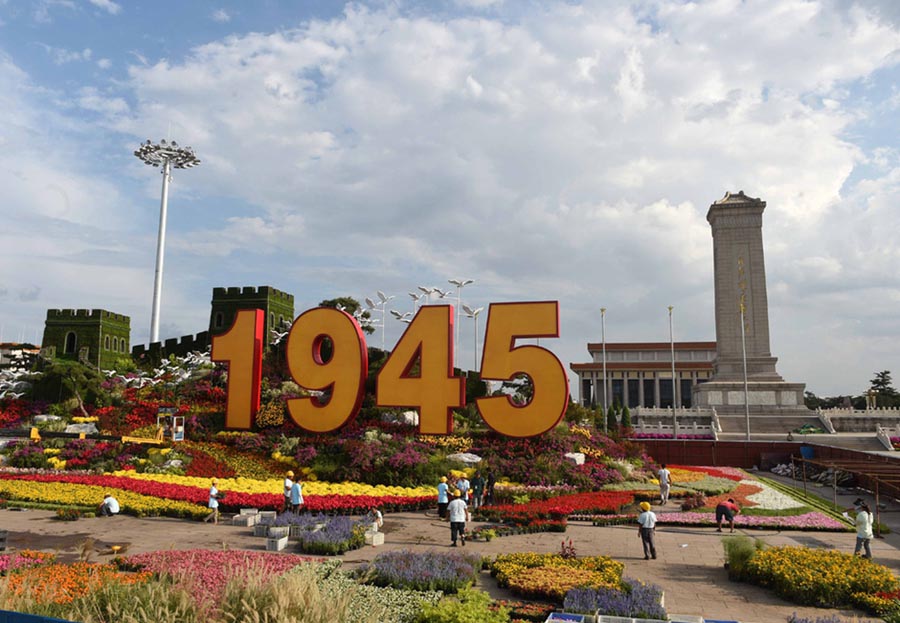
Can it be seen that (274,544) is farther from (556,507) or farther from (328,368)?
(328,368)

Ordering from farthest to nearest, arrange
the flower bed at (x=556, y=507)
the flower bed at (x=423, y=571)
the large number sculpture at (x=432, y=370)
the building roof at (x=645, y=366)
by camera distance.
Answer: the building roof at (x=645, y=366)
the large number sculpture at (x=432, y=370)
the flower bed at (x=556, y=507)
the flower bed at (x=423, y=571)

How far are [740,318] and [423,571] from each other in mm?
56958

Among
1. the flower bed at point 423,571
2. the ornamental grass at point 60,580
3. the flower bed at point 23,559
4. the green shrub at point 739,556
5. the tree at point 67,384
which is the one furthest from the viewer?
the tree at point 67,384

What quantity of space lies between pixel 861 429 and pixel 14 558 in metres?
58.7

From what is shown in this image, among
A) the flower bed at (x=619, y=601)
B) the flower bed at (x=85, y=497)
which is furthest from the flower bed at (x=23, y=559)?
the flower bed at (x=619, y=601)

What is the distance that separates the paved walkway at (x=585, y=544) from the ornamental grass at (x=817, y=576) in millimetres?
256

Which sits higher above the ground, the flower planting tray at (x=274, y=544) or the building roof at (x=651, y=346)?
the building roof at (x=651, y=346)

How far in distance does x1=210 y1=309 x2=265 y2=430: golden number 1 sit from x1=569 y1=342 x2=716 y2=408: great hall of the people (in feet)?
218

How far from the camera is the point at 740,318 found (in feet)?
202

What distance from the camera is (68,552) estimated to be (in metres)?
14.5

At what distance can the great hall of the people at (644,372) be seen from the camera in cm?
9250

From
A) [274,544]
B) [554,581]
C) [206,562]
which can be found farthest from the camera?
[274,544]

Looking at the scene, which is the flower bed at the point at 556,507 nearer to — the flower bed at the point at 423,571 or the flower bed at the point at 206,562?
the flower bed at the point at 423,571

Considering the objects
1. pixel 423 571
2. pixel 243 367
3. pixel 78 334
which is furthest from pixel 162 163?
pixel 423 571
